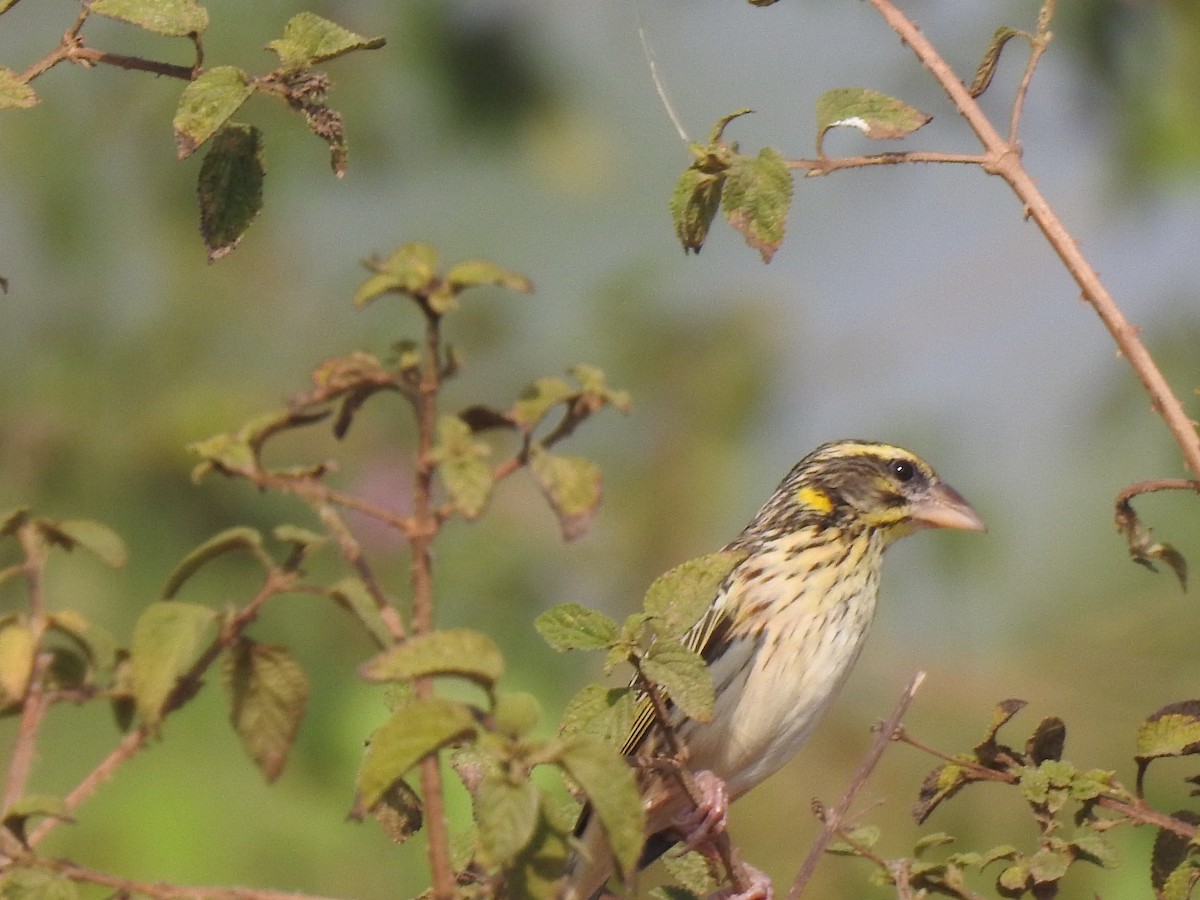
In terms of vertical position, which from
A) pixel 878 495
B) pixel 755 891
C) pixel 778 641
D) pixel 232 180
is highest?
pixel 232 180

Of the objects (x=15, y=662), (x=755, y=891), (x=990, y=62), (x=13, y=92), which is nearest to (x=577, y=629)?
(x=15, y=662)

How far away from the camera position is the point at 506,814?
1209 mm

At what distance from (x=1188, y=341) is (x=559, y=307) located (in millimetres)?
2368

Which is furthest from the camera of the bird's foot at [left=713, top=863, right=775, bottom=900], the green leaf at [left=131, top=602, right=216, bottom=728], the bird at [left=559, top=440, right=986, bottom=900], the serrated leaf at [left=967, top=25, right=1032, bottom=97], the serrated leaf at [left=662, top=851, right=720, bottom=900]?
the bird at [left=559, top=440, right=986, bottom=900]

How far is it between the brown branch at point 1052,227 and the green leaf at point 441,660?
79 centimetres

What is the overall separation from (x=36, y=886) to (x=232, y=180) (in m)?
0.63

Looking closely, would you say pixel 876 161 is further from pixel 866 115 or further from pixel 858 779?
pixel 858 779

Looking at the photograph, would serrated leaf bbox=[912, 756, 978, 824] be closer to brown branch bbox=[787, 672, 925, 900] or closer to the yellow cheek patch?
brown branch bbox=[787, 672, 925, 900]

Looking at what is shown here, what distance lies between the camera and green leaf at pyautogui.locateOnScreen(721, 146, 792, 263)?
1680 millimetres

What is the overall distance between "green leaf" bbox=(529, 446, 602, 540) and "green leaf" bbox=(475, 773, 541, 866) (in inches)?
10.7

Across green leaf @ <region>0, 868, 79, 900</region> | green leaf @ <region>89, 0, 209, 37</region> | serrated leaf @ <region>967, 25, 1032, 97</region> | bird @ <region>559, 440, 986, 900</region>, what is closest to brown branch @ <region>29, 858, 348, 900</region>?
green leaf @ <region>0, 868, 79, 900</region>

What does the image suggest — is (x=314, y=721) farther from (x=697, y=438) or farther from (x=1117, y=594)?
(x=1117, y=594)

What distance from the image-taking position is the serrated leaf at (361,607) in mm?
1315

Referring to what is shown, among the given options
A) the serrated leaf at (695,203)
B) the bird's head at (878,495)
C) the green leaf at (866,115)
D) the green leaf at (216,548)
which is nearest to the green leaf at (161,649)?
the green leaf at (216,548)
